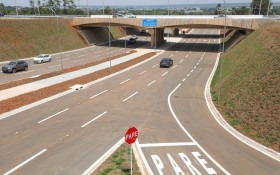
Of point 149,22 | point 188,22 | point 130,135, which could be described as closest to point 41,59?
point 149,22

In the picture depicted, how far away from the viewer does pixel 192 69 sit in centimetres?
4328

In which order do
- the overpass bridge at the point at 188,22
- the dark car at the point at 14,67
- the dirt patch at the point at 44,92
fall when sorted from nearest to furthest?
the dirt patch at the point at 44,92, the dark car at the point at 14,67, the overpass bridge at the point at 188,22

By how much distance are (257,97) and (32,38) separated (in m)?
50.8

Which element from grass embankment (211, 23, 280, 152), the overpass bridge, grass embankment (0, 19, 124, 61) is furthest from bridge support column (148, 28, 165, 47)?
grass embankment (211, 23, 280, 152)

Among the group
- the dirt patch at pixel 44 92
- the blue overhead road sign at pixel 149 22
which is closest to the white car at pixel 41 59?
the dirt patch at pixel 44 92

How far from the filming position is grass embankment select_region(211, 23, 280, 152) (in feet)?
60.3

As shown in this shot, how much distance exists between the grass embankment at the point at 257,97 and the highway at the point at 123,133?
1764 millimetres

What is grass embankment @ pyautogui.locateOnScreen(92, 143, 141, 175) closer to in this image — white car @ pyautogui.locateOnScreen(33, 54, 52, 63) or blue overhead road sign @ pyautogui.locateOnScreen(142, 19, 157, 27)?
white car @ pyautogui.locateOnScreen(33, 54, 52, 63)

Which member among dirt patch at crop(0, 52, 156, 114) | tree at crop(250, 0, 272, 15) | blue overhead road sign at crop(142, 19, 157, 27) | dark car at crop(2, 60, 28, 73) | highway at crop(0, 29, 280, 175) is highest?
tree at crop(250, 0, 272, 15)

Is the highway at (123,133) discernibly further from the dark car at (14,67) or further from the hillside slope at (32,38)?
the hillside slope at (32,38)

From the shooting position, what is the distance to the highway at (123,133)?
14.4m

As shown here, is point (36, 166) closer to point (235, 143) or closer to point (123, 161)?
point (123, 161)

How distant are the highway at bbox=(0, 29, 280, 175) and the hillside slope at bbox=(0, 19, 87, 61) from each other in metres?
28.8

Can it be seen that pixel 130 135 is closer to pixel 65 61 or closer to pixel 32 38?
pixel 65 61
